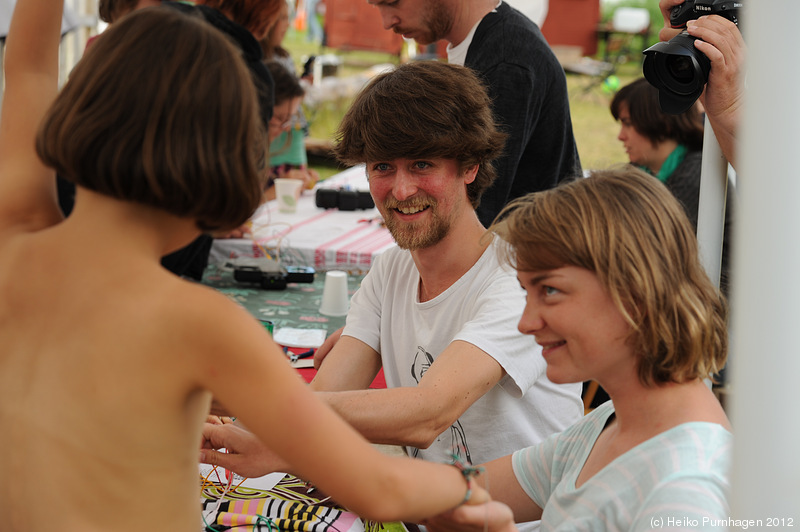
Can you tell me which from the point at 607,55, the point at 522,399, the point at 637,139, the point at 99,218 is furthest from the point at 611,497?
the point at 607,55

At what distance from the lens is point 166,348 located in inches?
36.3

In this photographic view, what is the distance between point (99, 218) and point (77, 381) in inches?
7.8

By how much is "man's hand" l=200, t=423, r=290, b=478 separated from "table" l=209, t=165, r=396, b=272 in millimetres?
1867

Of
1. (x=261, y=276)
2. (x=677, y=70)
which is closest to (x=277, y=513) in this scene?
(x=677, y=70)

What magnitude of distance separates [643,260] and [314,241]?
2491mm

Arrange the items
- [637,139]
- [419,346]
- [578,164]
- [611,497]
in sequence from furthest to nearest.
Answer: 1. [637,139]
2. [578,164]
3. [419,346]
4. [611,497]

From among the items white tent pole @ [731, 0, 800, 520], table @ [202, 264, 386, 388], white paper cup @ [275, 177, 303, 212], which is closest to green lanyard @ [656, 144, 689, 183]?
table @ [202, 264, 386, 388]

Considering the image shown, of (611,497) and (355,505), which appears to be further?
(611,497)

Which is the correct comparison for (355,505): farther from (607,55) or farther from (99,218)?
(607,55)

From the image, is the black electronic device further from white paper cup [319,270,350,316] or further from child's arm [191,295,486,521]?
child's arm [191,295,486,521]

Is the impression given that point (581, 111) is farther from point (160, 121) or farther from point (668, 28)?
point (160, 121)

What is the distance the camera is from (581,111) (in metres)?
12.0

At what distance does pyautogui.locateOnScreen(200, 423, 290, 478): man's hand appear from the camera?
159 centimetres

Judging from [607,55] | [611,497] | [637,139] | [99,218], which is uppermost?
[99,218]
